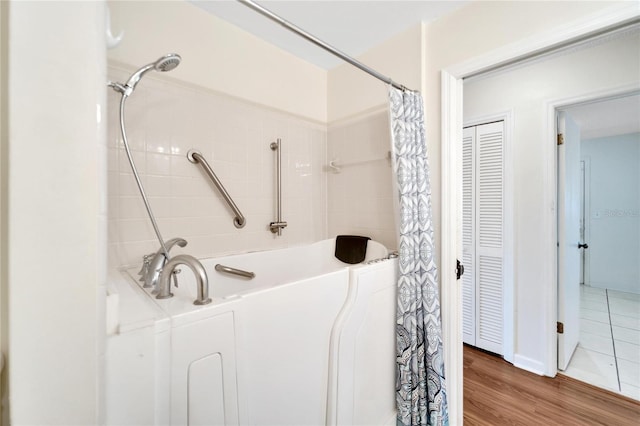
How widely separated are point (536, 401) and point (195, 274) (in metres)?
2.29

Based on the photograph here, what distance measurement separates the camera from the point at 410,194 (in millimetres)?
1405

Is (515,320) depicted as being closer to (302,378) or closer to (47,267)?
(302,378)

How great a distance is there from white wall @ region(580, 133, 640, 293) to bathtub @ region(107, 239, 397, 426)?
15.3ft

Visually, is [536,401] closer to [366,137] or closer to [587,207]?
[366,137]

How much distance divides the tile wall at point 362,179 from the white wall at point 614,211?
431 centimetres

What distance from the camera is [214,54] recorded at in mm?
1610

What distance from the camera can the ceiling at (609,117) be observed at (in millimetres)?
2641

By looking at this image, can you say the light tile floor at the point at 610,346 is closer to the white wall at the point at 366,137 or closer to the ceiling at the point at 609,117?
the white wall at the point at 366,137

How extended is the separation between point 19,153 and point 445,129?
1.66 meters

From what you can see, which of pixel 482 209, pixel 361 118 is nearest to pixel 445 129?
pixel 361 118

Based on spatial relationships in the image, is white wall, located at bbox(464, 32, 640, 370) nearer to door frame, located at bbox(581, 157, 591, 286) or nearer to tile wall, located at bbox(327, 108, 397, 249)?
tile wall, located at bbox(327, 108, 397, 249)

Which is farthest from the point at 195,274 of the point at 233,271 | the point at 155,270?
the point at 233,271

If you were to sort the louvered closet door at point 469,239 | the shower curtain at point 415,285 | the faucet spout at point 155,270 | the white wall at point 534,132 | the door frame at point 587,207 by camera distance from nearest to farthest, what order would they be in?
the faucet spout at point 155,270 < the shower curtain at point 415,285 < the white wall at point 534,132 < the louvered closet door at point 469,239 < the door frame at point 587,207

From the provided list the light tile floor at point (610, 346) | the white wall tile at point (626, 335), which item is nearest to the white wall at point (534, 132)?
the light tile floor at point (610, 346)
